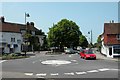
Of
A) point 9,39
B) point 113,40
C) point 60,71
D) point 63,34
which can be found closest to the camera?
point 60,71

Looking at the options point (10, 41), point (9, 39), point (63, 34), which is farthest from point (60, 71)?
point (63, 34)

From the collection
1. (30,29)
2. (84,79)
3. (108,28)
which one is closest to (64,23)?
(30,29)

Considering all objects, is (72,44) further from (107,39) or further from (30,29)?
(107,39)

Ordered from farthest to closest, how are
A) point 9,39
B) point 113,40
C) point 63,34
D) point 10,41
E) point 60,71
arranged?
point 63,34, point 10,41, point 9,39, point 113,40, point 60,71

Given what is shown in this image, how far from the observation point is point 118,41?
5634cm

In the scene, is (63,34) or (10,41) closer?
(10,41)

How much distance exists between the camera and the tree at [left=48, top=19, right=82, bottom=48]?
94.8m

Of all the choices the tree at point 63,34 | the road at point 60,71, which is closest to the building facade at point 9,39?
the tree at point 63,34

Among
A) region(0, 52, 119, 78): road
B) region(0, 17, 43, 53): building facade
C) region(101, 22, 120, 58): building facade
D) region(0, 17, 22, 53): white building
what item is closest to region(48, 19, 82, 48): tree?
region(0, 17, 43, 53): building facade

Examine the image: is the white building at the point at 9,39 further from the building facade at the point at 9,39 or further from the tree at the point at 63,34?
the tree at the point at 63,34

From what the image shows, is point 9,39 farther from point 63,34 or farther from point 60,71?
point 60,71

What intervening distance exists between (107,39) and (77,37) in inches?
1731

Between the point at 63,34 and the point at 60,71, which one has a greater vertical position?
the point at 63,34

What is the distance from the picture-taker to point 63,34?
A: 3812 inches
